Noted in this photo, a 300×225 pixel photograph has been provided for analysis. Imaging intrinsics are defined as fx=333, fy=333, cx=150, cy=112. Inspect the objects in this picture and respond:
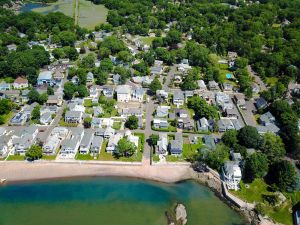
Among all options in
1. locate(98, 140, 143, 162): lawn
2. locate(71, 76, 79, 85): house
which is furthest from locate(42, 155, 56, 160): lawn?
locate(71, 76, 79, 85): house

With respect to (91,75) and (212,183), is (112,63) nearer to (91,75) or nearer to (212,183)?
(91,75)

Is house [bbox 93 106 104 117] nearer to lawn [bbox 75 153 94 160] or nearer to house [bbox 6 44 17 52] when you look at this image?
lawn [bbox 75 153 94 160]

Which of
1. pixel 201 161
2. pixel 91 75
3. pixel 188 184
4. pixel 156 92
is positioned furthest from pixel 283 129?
pixel 91 75

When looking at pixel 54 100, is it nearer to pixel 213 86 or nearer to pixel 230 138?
pixel 213 86

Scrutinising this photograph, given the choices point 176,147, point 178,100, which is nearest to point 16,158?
point 176,147

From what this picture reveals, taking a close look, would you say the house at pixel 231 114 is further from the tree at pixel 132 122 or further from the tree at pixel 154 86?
the tree at pixel 132 122
